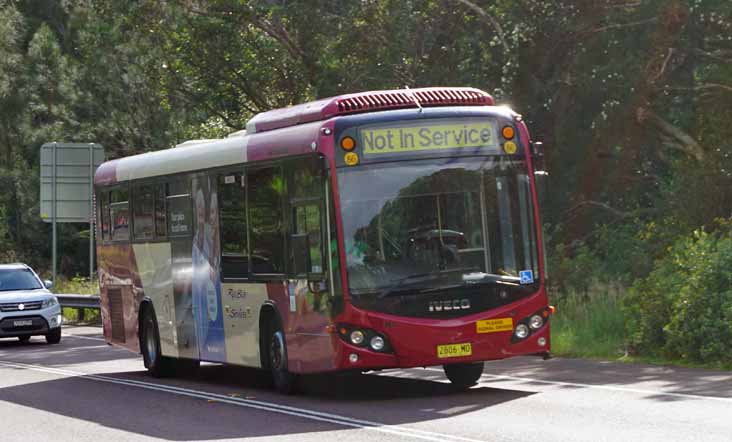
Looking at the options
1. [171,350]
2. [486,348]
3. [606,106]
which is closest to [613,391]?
[486,348]

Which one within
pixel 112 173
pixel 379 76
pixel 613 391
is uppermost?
pixel 379 76

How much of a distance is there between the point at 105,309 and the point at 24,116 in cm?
3300

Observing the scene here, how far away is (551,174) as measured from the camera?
33094mm

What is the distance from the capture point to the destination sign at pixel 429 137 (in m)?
15.3

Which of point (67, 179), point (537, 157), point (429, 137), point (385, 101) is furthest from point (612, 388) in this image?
point (67, 179)

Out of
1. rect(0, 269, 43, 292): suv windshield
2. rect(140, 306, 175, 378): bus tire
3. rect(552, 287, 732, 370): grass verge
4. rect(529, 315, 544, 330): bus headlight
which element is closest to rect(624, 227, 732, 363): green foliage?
rect(552, 287, 732, 370): grass verge

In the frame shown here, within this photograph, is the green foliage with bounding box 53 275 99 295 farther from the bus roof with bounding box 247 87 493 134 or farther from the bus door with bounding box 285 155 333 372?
the bus roof with bounding box 247 87 493 134

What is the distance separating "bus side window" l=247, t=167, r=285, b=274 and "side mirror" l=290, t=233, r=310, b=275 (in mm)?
717

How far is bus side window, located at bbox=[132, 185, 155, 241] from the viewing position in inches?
829

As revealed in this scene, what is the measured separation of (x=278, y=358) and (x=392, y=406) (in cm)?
226

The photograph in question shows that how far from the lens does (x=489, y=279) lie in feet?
49.9

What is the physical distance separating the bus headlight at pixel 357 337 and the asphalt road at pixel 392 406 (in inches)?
24.7

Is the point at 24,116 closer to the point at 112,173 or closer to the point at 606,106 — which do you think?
the point at 606,106

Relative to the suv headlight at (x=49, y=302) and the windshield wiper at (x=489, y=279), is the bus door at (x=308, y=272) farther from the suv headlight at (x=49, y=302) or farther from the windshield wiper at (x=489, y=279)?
the suv headlight at (x=49, y=302)
